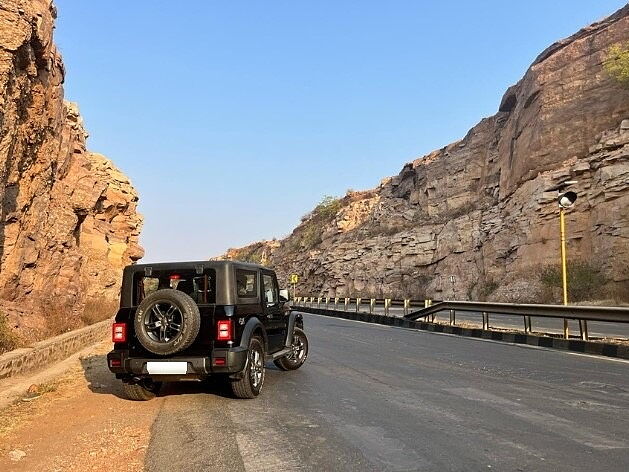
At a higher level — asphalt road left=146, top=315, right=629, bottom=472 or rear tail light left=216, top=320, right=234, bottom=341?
rear tail light left=216, top=320, right=234, bottom=341

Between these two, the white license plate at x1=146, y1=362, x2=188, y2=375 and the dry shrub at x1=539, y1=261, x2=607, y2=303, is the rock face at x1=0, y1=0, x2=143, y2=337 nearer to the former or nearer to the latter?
the white license plate at x1=146, y1=362, x2=188, y2=375

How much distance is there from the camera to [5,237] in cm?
1358

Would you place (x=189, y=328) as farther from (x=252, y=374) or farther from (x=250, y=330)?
(x=252, y=374)

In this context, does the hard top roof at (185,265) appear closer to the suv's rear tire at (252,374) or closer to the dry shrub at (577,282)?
the suv's rear tire at (252,374)

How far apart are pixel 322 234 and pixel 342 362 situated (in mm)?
63381

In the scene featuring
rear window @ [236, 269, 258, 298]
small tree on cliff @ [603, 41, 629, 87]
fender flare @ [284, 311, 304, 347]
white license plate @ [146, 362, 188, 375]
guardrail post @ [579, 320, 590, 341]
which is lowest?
guardrail post @ [579, 320, 590, 341]

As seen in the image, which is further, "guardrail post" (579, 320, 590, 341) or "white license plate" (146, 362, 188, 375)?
"guardrail post" (579, 320, 590, 341)

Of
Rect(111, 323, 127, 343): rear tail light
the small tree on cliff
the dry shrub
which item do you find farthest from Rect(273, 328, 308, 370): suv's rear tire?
the small tree on cliff

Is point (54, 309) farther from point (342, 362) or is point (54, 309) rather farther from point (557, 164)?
point (557, 164)

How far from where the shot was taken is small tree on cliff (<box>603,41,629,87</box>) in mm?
35838

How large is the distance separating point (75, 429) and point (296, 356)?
4.84 metres

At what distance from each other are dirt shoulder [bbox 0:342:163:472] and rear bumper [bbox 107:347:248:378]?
1.80 feet

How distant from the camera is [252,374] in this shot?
296 inches

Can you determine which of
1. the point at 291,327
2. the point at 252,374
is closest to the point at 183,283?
the point at 252,374
